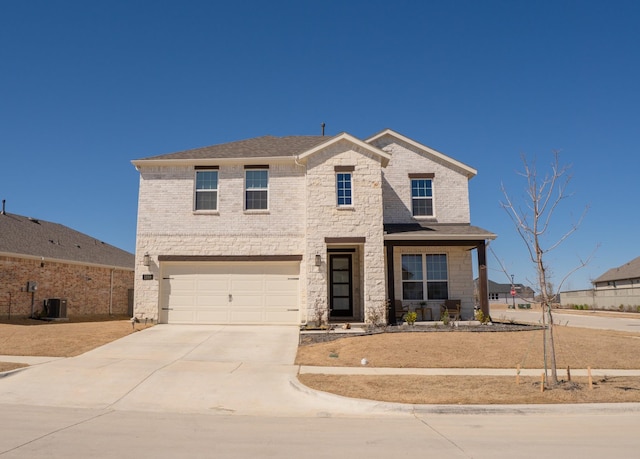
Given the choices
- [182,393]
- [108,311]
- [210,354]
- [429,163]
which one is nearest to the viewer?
[182,393]

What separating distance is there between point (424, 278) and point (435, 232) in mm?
2176

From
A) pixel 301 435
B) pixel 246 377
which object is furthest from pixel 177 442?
pixel 246 377

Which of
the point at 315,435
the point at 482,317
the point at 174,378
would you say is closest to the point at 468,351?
the point at 482,317

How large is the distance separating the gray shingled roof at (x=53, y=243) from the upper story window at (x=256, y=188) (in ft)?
32.2

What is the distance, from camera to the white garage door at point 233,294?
63.8ft

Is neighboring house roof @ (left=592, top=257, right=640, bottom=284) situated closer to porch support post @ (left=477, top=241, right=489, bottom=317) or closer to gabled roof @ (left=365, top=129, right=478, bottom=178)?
gabled roof @ (left=365, top=129, right=478, bottom=178)

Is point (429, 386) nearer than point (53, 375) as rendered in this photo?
Yes

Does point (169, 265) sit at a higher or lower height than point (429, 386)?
higher

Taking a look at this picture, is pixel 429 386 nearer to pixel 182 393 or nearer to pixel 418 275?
pixel 182 393

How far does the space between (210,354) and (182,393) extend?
4121mm

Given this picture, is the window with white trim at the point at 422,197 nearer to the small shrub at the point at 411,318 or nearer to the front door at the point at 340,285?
the front door at the point at 340,285

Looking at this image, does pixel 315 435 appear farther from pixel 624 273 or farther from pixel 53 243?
pixel 624 273

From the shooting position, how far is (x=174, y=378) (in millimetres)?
11258

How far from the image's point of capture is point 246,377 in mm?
11492
